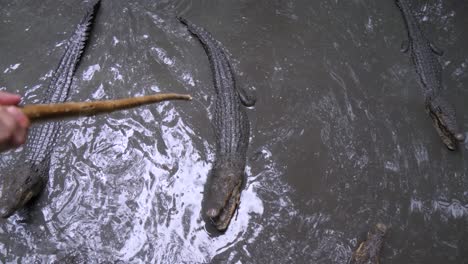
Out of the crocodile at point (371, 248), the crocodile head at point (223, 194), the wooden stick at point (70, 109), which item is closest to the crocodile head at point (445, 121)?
the crocodile at point (371, 248)

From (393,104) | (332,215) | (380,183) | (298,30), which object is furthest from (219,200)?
(298,30)

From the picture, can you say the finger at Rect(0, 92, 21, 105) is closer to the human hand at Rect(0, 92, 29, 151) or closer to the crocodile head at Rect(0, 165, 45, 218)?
the human hand at Rect(0, 92, 29, 151)

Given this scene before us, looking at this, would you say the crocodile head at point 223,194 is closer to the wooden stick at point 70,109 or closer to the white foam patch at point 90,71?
the wooden stick at point 70,109

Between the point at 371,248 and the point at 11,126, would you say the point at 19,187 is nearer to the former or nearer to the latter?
the point at 11,126

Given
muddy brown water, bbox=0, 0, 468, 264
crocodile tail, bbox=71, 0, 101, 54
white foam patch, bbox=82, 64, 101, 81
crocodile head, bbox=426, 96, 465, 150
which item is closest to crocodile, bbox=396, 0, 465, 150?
crocodile head, bbox=426, 96, 465, 150

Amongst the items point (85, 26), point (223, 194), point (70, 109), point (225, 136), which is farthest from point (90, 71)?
point (70, 109)
